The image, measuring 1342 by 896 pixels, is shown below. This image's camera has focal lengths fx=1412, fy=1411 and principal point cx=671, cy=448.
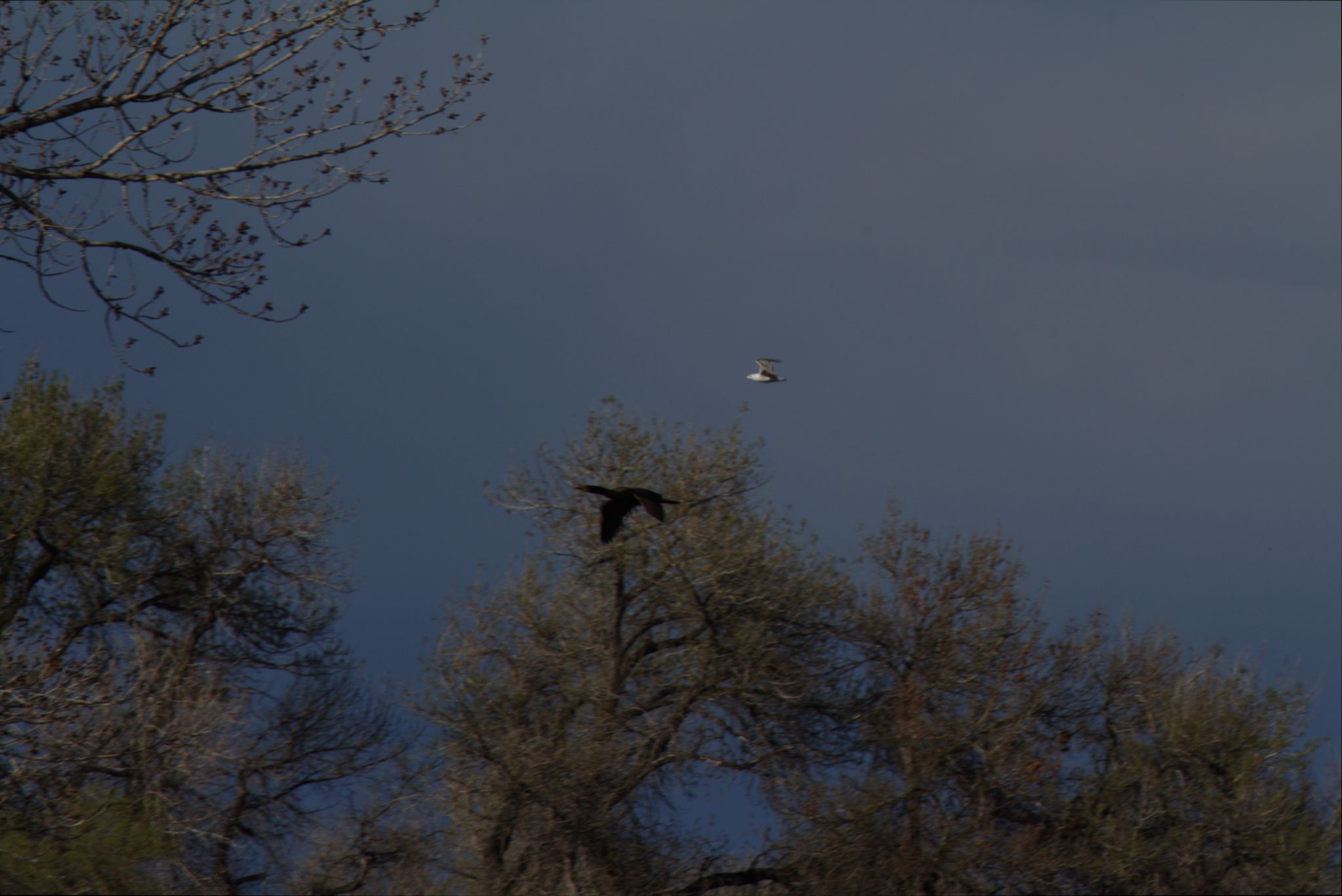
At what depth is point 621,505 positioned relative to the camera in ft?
57.6

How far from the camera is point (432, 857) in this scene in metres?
23.7

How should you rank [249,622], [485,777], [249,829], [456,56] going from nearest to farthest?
[456,56] → [485,777] → [249,829] → [249,622]

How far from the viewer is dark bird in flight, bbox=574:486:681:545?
15164mm

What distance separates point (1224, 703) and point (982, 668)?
12.5 ft

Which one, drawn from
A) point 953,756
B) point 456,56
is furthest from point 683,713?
point 456,56

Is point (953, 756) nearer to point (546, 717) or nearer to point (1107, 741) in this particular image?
point (1107, 741)

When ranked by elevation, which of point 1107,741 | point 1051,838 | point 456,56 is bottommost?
point 1051,838

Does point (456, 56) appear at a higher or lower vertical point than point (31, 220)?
higher

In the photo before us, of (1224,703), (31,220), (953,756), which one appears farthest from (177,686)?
(1224,703)

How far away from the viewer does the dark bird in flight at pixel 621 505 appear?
15.2 m

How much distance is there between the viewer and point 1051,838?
20.9 metres

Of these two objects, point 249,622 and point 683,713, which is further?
point 249,622

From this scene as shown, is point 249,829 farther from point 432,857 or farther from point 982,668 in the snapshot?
point 982,668

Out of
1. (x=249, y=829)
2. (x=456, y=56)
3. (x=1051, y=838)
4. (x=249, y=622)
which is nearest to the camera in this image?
(x=456, y=56)
